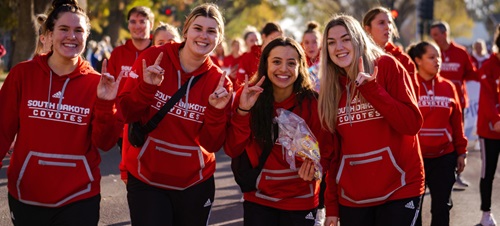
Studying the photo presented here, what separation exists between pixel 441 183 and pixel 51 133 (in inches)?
163

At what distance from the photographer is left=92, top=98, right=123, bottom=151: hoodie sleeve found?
5137 mm

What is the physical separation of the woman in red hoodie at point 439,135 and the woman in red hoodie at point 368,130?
213 cm

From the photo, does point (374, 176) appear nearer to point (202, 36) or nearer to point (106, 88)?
point (202, 36)

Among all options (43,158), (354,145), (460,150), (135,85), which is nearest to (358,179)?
(354,145)

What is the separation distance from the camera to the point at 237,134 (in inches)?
226

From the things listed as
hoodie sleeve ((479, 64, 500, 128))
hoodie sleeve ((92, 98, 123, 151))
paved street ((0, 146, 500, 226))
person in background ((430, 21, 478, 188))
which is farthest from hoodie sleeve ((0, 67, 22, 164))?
person in background ((430, 21, 478, 188))

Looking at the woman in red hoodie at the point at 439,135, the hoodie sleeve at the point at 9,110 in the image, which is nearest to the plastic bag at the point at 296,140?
the hoodie sleeve at the point at 9,110

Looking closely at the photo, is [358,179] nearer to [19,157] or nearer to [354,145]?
[354,145]

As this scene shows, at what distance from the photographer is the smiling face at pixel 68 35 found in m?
5.31

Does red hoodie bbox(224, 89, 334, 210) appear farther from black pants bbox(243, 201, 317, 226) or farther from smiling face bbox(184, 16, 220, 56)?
smiling face bbox(184, 16, 220, 56)

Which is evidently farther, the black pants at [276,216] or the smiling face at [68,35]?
the black pants at [276,216]

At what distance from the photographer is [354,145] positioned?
18.8 ft

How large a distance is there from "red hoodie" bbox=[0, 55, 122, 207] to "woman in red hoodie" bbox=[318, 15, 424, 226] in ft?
5.22

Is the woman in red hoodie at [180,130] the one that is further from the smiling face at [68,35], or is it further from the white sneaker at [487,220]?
the white sneaker at [487,220]
